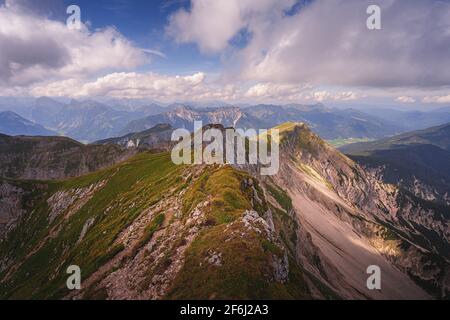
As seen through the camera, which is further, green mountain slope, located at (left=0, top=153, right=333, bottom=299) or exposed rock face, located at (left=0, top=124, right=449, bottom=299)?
exposed rock face, located at (left=0, top=124, right=449, bottom=299)

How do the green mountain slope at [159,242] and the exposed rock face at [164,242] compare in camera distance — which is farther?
the exposed rock face at [164,242]

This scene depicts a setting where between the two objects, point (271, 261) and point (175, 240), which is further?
point (175, 240)

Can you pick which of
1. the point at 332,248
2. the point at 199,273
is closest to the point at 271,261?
the point at 199,273

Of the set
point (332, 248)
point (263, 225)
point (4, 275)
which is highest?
point (263, 225)

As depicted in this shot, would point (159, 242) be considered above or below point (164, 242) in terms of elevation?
below

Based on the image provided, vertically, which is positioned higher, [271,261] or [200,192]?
[200,192]

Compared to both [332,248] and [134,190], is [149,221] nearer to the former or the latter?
[134,190]

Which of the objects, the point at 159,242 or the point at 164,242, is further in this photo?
the point at 159,242
